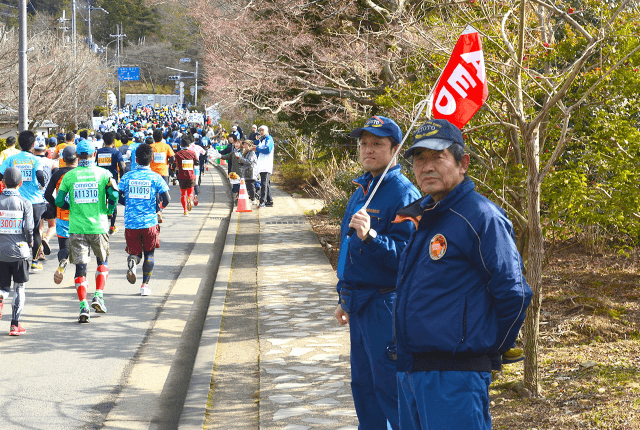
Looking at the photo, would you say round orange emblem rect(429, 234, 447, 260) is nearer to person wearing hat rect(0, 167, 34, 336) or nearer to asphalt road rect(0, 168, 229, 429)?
asphalt road rect(0, 168, 229, 429)

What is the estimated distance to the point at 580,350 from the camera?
6598 millimetres

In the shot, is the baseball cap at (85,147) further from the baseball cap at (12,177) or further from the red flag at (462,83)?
the red flag at (462,83)

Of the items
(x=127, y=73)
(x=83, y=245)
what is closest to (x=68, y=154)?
(x=83, y=245)

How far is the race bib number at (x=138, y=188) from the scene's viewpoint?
927 centimetres

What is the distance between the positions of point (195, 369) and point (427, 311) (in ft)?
13.2

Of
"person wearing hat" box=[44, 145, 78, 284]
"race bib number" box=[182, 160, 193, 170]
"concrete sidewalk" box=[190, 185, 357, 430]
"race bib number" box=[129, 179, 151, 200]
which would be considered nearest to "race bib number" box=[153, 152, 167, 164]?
"race bib number" box=[182, 160, 193, 170]

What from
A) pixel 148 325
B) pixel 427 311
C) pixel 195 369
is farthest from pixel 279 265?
pixel 427 311

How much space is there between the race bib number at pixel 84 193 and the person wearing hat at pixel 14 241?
73cm

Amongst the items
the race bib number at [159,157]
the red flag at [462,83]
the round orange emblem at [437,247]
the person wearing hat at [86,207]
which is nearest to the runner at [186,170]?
the race bib number at [159,157]

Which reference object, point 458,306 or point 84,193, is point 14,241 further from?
point 458,306

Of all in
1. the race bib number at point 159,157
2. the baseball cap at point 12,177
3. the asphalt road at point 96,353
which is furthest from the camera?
the race bib number at point 159,157

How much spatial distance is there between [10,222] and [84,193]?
1024mm

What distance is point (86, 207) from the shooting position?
8531 millimetres

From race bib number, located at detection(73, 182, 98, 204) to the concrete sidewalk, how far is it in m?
1.90
